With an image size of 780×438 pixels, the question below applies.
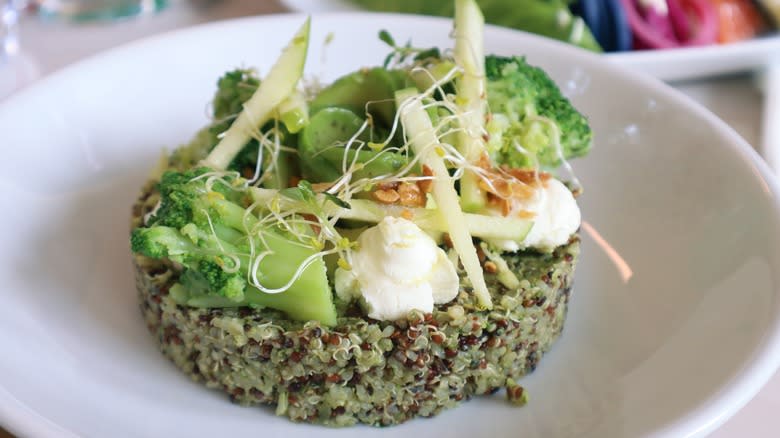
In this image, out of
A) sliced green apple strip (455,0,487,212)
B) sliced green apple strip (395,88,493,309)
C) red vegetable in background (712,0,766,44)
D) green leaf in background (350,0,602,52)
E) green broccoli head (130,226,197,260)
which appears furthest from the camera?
red vegetable in background (712,0,766,44)

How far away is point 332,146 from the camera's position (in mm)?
1608

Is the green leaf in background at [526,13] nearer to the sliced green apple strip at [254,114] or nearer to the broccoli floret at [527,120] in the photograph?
the broccoli floret at [527,120]

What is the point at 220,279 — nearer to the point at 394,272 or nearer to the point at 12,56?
the point at 394,272

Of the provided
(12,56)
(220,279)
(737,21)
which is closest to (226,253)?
(220,279)

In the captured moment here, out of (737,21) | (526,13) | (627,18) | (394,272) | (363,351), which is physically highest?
(394,272)

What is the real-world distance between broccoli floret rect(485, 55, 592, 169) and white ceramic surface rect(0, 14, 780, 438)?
29cm

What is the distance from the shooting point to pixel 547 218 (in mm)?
1570

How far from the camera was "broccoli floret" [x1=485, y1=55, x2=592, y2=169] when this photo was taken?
173 cm

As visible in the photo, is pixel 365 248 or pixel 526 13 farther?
pixel 526 13

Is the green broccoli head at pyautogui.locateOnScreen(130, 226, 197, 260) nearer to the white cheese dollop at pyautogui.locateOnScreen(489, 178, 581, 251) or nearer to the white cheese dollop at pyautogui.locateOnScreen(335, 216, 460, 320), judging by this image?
the white cheese dollop at pyautogui.locateOnScreen(335, 216, 460, 320)

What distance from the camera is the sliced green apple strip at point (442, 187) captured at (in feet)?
4.72

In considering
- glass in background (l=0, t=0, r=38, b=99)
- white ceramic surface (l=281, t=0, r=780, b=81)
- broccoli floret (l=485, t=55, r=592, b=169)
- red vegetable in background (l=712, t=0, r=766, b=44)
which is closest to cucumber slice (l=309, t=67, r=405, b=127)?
broccoli floret (l=485, t=55, r=592, b=169)

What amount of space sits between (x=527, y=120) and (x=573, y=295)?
428mm

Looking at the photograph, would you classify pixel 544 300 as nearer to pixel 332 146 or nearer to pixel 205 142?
pixel 332 146
